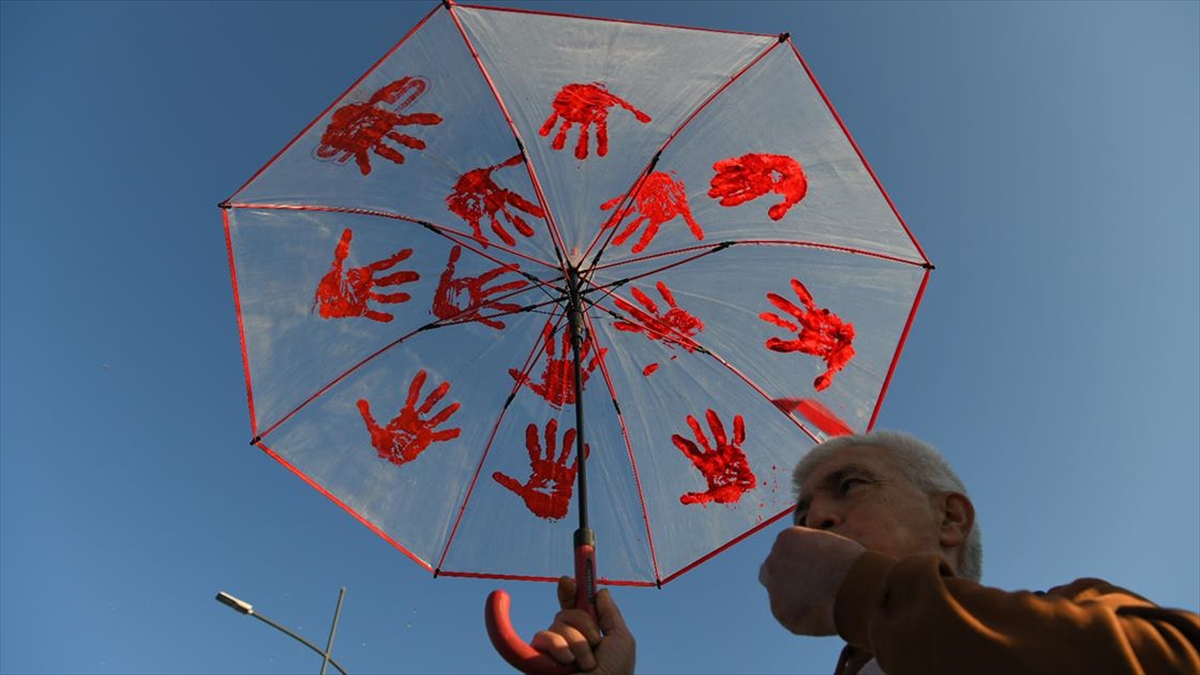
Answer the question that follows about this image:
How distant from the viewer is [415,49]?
4348 mm

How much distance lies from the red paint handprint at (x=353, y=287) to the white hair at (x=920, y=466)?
114 inches

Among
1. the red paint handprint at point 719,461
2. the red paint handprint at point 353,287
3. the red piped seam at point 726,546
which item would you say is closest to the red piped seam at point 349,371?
the red paint handprint at point 353,287

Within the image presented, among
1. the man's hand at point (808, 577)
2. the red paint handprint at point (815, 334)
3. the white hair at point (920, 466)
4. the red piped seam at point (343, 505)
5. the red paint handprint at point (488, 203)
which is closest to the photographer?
the man's hand at point (808, 577)

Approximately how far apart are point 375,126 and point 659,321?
1.95 m

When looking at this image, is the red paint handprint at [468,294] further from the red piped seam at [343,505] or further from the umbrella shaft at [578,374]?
the red piped seam at [343,505]

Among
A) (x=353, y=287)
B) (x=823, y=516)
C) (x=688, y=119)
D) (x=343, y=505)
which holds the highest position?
(x=688, y=119)

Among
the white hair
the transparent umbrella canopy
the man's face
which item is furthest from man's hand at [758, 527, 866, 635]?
the transparent umbrella canopy

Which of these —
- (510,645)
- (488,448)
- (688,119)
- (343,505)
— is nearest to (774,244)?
(688,119)

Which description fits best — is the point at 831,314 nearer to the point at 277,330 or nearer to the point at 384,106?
the point at 384,106

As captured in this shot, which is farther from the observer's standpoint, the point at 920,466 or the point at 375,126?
the point at 375,126

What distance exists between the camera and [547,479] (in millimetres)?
4676

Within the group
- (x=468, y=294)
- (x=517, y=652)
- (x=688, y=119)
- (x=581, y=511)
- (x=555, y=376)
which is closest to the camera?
(x=517, y=652)

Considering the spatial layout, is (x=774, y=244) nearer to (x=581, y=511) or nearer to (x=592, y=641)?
Result: (x=581, y=511)

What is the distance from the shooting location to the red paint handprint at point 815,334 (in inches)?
180
